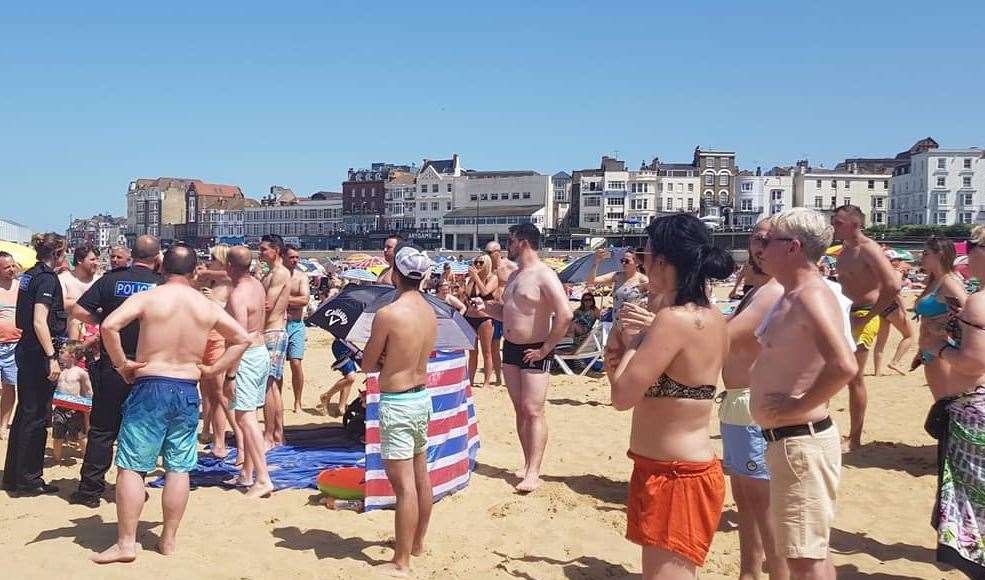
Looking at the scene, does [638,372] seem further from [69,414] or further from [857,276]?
[69,414]

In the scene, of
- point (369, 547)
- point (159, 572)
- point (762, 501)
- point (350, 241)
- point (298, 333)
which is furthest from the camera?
point (350, 241)

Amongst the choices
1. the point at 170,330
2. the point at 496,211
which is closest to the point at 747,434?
the point at 170,330

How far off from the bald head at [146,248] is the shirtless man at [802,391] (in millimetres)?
4043

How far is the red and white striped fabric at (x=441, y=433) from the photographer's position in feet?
18.1

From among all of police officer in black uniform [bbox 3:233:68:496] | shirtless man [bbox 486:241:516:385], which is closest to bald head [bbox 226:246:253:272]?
police officer in black uniform [bbox 3:233:68:496]

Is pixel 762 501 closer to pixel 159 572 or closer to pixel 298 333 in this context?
pixel 159 572

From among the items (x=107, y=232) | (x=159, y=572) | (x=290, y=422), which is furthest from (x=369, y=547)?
(x=107, y=232)

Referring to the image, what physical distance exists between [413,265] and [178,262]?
4.69ft

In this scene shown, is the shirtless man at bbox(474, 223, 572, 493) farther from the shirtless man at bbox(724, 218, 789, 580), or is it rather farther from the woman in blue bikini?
the woman in blue bikini

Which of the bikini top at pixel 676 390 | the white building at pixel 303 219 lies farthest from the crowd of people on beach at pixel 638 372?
the white building at pixel 303 219

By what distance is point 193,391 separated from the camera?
4.78 metres

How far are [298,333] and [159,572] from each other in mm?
4392

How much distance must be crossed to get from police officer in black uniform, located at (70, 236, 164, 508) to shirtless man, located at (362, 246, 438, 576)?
2.07 m

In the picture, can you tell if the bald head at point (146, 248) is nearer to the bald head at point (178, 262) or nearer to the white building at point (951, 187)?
the bald head at point (178, 262)
